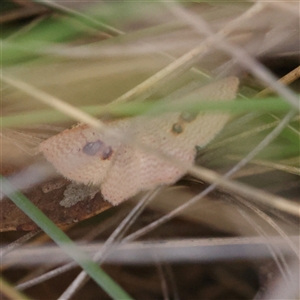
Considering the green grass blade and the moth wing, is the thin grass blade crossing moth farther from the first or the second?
the green grass blade

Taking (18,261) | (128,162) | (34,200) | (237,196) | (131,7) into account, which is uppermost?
(131,7)

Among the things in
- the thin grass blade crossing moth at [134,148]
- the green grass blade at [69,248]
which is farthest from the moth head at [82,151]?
the green grass blade at [69,248]

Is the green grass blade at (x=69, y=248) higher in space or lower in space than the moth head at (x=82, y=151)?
lower

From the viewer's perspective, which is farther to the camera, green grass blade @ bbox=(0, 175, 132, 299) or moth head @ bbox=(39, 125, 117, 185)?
moth head @ bbox=(39, 125, 117, 185)

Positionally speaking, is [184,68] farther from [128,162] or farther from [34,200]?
[34,200]

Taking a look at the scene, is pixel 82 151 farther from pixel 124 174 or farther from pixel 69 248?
pixel 69 248

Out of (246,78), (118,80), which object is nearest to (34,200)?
(118,80)

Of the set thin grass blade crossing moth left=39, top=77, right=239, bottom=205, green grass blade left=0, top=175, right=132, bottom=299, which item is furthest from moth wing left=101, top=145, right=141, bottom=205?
green grass blade left=0, top=175, right=132, bottom=299

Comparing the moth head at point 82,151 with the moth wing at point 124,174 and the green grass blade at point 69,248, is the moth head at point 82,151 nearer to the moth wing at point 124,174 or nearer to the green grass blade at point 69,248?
the moth wing at point 124,174
